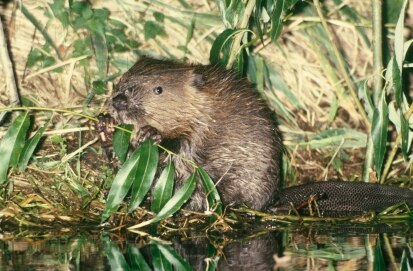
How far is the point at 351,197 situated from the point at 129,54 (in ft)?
5.95

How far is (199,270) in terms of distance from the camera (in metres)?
3.91

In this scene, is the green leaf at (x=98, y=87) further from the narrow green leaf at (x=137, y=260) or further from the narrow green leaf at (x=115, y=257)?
the narrow green leaf at (x=137, y=260)

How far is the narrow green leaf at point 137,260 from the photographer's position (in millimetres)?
3981

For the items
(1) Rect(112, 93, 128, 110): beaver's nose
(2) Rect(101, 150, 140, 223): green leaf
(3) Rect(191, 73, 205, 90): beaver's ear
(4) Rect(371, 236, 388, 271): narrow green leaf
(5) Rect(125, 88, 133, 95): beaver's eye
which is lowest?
(4) Rect(371, 236, 388, 271): narrow green leaf

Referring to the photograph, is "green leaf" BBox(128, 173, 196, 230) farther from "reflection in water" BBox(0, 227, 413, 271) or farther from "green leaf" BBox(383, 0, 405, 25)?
"green leaf" BBox(383, 0, 405, 25)

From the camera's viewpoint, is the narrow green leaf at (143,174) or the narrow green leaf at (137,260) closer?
the narrow green leaf at (137,260)

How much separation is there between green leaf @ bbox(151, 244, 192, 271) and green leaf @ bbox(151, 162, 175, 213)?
43cm

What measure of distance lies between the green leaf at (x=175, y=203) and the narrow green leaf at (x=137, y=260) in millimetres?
496

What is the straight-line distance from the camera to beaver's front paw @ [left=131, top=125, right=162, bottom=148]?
5309 mm

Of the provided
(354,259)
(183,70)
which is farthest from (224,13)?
(354,259)

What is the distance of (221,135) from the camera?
18.2ft

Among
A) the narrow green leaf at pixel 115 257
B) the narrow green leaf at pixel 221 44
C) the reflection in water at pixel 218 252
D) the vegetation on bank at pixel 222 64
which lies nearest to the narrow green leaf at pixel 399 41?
the vegetation on bank at pixel 222 64

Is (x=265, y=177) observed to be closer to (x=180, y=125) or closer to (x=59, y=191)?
(x=180, y=125)

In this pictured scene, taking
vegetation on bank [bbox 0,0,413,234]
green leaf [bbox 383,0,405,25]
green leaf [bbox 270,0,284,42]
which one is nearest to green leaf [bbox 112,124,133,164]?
vegetation on bank [bbox 0,0,413,234]
